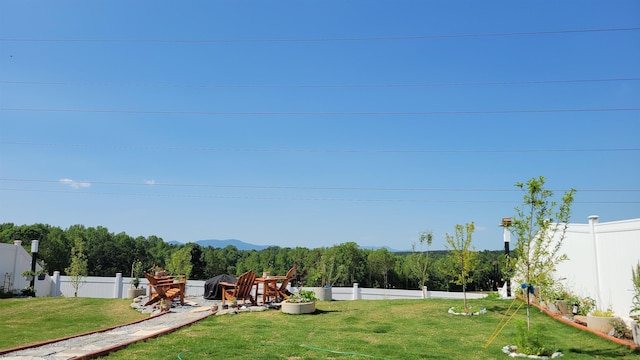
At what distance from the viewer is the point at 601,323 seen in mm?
9211

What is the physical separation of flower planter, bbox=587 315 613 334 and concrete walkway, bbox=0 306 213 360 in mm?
9230

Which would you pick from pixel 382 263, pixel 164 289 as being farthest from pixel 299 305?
pixel 382 263

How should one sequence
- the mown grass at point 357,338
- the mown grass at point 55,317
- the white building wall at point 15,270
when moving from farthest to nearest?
the white building wall at point 15,270, the mown grass at point 55,317, the mown grass at point 357,338

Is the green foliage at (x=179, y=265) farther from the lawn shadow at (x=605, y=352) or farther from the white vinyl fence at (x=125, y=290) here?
the lawn shadow at (x=605, y=352)

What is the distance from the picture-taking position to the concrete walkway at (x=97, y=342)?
282 inches

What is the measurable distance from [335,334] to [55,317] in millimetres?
9183

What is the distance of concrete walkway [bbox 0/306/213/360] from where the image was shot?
282 inches

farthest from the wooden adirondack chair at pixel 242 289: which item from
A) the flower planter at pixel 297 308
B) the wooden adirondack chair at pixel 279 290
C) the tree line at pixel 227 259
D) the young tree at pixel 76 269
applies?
the tree line at pixel 227 259

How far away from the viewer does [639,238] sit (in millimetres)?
9555

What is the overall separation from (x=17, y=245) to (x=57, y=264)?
31460 mm

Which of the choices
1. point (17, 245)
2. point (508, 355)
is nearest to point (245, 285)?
point (508, 355)

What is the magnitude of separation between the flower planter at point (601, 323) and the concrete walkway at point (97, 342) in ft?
30.3

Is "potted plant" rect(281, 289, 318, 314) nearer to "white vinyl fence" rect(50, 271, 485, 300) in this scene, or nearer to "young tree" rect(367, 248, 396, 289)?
"white vinyl fence" rect(50, 271, 485, 300)

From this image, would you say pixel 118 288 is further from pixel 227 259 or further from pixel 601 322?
pixel 227 259
